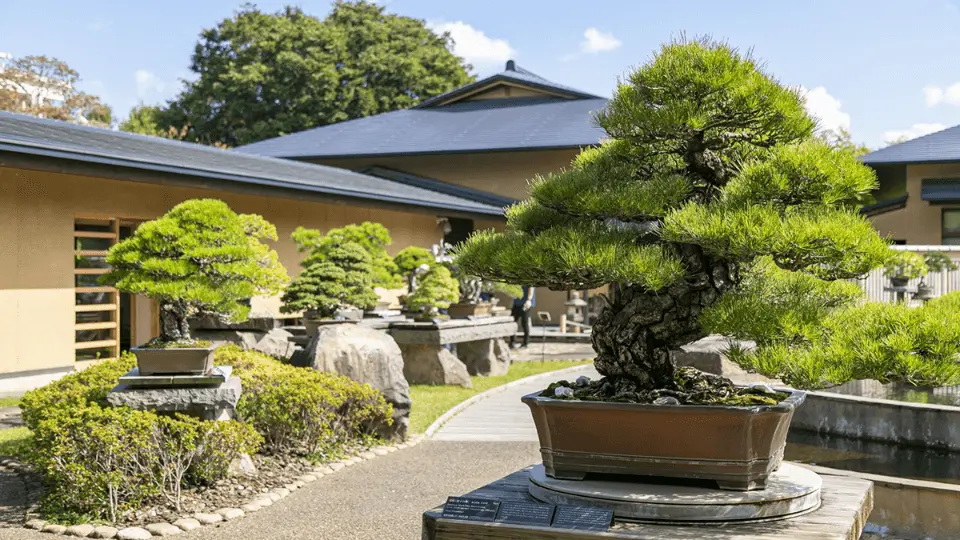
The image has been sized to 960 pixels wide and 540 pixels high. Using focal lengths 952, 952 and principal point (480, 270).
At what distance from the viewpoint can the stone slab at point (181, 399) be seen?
23.1ft

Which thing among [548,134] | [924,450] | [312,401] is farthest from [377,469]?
[548,134]

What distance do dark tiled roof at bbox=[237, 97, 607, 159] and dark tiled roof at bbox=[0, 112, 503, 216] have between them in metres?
4.01

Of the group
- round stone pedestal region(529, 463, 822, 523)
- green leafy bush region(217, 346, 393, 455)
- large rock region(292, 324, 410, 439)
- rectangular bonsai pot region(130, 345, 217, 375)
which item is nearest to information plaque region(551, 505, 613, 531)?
round stone pedestal region(529, 463, 822, 523)

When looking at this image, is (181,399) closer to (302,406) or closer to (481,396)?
(302,406)

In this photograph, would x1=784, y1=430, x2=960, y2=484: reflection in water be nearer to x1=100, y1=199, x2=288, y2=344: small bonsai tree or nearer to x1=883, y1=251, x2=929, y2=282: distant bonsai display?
x1=100, y1=199, x2=288, y2=344: small bonsai tree

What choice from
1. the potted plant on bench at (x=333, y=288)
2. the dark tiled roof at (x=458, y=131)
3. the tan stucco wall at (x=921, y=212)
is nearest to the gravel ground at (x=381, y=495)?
the potted plant on bench at (x=333, y=288)

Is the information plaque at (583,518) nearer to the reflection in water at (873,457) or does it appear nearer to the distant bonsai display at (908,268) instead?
the reflection in water at (873,457)

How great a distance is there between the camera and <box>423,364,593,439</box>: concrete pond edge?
10439 millimetres

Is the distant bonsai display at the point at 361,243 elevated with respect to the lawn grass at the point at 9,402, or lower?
elevated

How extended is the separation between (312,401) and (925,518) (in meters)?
4.86

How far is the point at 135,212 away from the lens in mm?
14969

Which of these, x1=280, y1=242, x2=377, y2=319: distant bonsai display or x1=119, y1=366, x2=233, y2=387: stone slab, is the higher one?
x1=280, y1=242, x2=377, y2=319: distant bonsai display

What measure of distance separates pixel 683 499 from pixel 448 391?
9932 millimetres

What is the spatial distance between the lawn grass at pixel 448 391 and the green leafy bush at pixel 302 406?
4.26 ft
